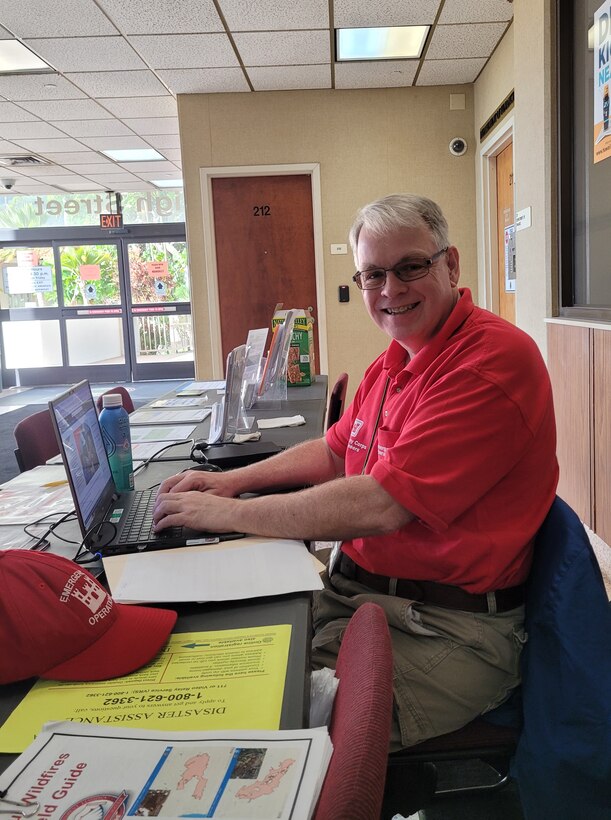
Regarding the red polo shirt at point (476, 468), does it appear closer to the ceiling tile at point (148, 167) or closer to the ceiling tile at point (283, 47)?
the ceiling tile at point (283, 47)

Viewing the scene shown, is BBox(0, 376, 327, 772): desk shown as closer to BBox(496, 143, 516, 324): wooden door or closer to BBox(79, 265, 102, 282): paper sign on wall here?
BBox(496, 143, 516, 324): wooden door

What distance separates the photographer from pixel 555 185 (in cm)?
319

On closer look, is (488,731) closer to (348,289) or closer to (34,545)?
(34,545)

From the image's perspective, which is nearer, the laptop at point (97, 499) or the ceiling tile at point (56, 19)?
the laptop at point (97, 499)

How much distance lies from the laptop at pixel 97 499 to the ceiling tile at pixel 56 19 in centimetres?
330

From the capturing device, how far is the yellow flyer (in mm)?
708

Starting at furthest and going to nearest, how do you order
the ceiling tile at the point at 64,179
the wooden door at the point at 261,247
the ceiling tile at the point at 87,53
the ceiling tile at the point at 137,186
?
the ceiling tile at the point at 137,186 → the ceiling tile at the point at 64,179 → the wooden door at the point at 261,247 → the ceiling tile at the point at 87,53

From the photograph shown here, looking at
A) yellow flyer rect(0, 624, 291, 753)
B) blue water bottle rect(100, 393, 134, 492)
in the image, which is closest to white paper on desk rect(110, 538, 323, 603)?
yellow flyer rect(0, 624, 291, 753)

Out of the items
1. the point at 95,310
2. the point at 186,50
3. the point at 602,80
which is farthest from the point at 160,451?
the point at 95,310

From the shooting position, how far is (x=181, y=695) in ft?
2.49

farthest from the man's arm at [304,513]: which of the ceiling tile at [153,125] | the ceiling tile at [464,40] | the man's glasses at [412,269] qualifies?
the ceiling tile at [153,125]

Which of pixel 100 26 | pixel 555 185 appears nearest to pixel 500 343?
pixel 555 185

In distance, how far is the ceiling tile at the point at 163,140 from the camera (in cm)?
658

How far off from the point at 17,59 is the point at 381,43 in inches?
97.2
